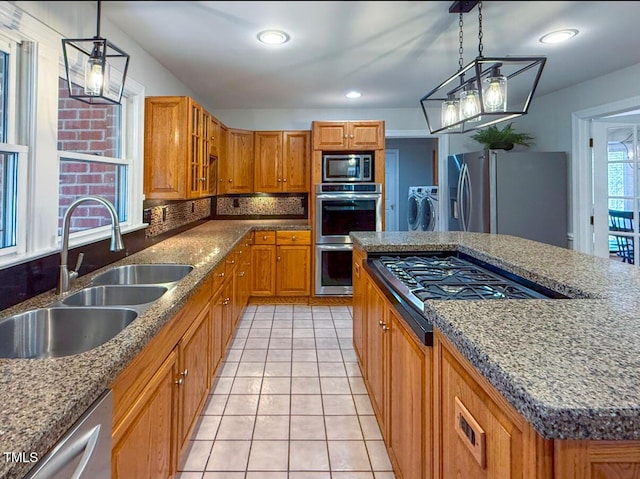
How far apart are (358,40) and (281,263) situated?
2585 mm

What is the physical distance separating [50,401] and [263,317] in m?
3.41

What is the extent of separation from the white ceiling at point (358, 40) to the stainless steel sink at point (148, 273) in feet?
4.44

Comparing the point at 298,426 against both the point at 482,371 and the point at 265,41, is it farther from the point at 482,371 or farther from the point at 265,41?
the point at 265,41

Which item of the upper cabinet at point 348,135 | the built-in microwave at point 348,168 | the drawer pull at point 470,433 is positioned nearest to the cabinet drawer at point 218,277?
the drawer pull at point 470,433

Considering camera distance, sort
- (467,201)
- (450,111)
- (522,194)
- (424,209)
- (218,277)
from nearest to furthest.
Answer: (450,111) < (218,277) < (522,194) < (467,201) < (424,209)

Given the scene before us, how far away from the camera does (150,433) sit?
50.9 inches

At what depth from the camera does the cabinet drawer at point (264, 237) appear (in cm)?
454

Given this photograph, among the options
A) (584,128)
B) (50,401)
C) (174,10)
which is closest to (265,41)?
(174,10)

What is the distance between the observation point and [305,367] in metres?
2.91

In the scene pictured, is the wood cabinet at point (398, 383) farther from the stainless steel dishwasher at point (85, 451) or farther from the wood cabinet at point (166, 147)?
the wood cabinet at point (166, 147)

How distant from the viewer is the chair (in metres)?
3.73

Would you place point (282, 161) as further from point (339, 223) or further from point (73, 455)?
point (73, 455)

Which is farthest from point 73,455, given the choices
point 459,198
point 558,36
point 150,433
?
point 459,198

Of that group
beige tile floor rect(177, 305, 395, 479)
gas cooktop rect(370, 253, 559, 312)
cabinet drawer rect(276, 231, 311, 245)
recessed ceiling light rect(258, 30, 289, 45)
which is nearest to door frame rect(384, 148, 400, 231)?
cabinet drawer rect(276, 231, 311, 245)
